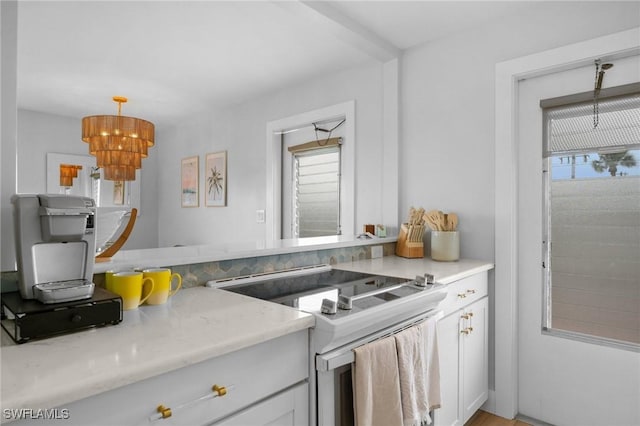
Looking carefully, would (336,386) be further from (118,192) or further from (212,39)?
(118,192)

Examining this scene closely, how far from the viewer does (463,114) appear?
2410mm

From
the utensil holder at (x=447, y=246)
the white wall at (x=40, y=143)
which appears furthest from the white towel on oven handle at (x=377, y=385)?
the white wall at (x=40, y=143)

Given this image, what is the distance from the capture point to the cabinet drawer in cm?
180

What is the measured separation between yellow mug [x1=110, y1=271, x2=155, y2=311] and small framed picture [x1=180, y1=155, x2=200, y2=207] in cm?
352

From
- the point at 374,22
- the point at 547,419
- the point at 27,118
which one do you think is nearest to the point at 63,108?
the point at 27,118

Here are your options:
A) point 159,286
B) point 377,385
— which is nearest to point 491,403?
point 377,385

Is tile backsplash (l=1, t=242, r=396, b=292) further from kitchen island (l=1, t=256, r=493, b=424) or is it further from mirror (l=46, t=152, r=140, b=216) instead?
mirror (l=46, t=152, r=140, b=216)

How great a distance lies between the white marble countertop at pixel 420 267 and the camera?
5.99 ft

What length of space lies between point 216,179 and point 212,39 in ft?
6.34

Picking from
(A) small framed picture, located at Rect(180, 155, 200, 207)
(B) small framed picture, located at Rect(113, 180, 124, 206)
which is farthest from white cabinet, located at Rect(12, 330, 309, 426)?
(B) small framed picture, located at Rect(113, 180, 124, 206)

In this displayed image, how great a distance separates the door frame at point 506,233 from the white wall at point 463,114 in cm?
5

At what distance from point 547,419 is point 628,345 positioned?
23.7 inches

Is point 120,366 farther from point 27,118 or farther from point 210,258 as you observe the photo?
point 27,118

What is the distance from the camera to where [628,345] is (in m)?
1.90
